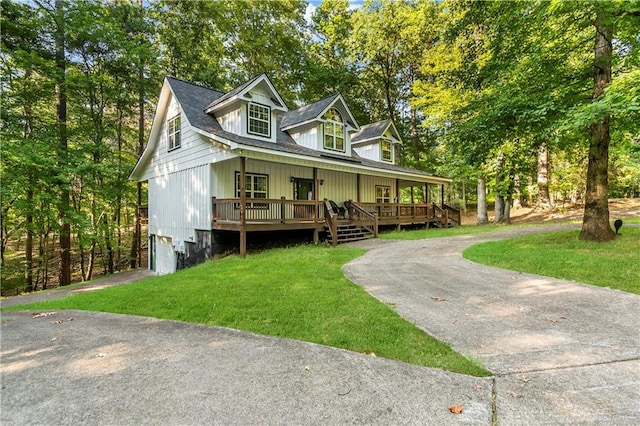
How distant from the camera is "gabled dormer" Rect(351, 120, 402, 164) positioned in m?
20.7

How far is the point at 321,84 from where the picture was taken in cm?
2627

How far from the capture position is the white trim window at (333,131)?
1642cm

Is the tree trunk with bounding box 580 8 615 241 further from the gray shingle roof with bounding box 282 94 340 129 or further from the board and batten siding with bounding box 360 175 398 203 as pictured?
the board and batten siding with bounding box 360 175 398 203

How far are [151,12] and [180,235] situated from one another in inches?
618

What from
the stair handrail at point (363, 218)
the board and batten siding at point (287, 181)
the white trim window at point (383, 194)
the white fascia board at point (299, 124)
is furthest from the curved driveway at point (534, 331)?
the white trim window at point (383, 194)

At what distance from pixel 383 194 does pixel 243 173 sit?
1222 cm

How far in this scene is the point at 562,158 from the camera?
24.6 metres

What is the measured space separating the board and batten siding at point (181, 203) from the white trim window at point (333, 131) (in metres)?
6.88

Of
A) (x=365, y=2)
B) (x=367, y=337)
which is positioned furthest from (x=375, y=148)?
(x=367, y=337)

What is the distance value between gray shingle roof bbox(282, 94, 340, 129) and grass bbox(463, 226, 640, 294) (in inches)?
393

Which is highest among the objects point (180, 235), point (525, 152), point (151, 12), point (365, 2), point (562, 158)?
point (365, 2)

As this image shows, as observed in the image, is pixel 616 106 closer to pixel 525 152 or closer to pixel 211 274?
pixel 525 152

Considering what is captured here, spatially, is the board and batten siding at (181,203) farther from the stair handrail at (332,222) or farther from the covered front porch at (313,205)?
the stair handrail at (332,222)

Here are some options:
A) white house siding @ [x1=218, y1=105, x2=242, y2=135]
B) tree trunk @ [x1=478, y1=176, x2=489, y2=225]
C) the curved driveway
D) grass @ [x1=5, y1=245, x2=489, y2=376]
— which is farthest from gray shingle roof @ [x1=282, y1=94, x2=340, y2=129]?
tree trunk @ [x1=478, y1=176, x2=489, y2=225]
